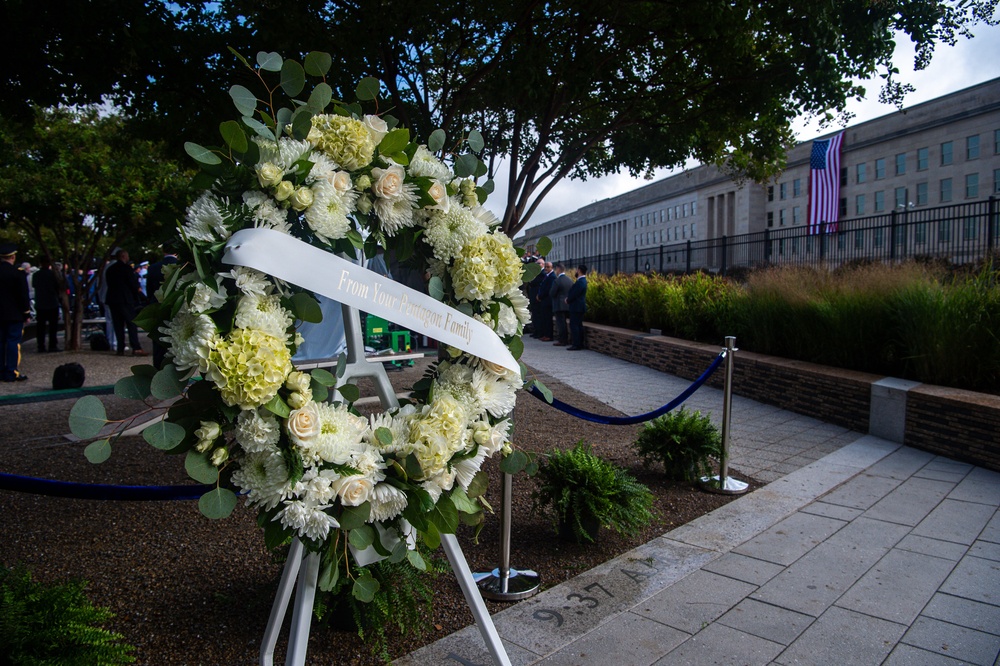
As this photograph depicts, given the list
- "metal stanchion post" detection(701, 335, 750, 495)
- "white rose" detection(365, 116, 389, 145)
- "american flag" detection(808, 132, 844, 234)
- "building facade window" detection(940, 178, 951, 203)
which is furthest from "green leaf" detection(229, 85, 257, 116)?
"building facade window" detection(940, 178, 951, 203)

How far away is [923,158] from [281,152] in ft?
235

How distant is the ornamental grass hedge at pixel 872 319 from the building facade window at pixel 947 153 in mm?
57432

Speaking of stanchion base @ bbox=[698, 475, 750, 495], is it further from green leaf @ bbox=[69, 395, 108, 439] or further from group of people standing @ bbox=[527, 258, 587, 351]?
group of people standing @ bbox=[527, 258, 587, 351]

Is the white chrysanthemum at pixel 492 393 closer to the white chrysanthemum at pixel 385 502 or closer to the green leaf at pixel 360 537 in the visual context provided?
the white chrysanthemum at pixel 385 502

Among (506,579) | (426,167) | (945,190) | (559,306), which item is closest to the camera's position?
(426,167)

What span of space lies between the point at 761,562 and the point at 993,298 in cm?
505

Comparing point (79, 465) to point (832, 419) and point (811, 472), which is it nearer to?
point (811, 472)

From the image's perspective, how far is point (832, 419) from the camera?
805 centimetres

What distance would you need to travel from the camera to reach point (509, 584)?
3.71m

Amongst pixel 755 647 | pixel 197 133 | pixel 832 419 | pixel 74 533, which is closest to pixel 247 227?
pixel 755 647

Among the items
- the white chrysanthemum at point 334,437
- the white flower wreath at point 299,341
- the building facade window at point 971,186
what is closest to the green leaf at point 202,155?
the white flower wreath at point 299,341

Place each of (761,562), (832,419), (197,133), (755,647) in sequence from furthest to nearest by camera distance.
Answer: (832,419), (197,133), (761,562), (755,647)

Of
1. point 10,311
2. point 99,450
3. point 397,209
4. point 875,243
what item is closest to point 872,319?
point 397,209

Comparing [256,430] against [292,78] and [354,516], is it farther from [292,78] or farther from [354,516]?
[292,78]
